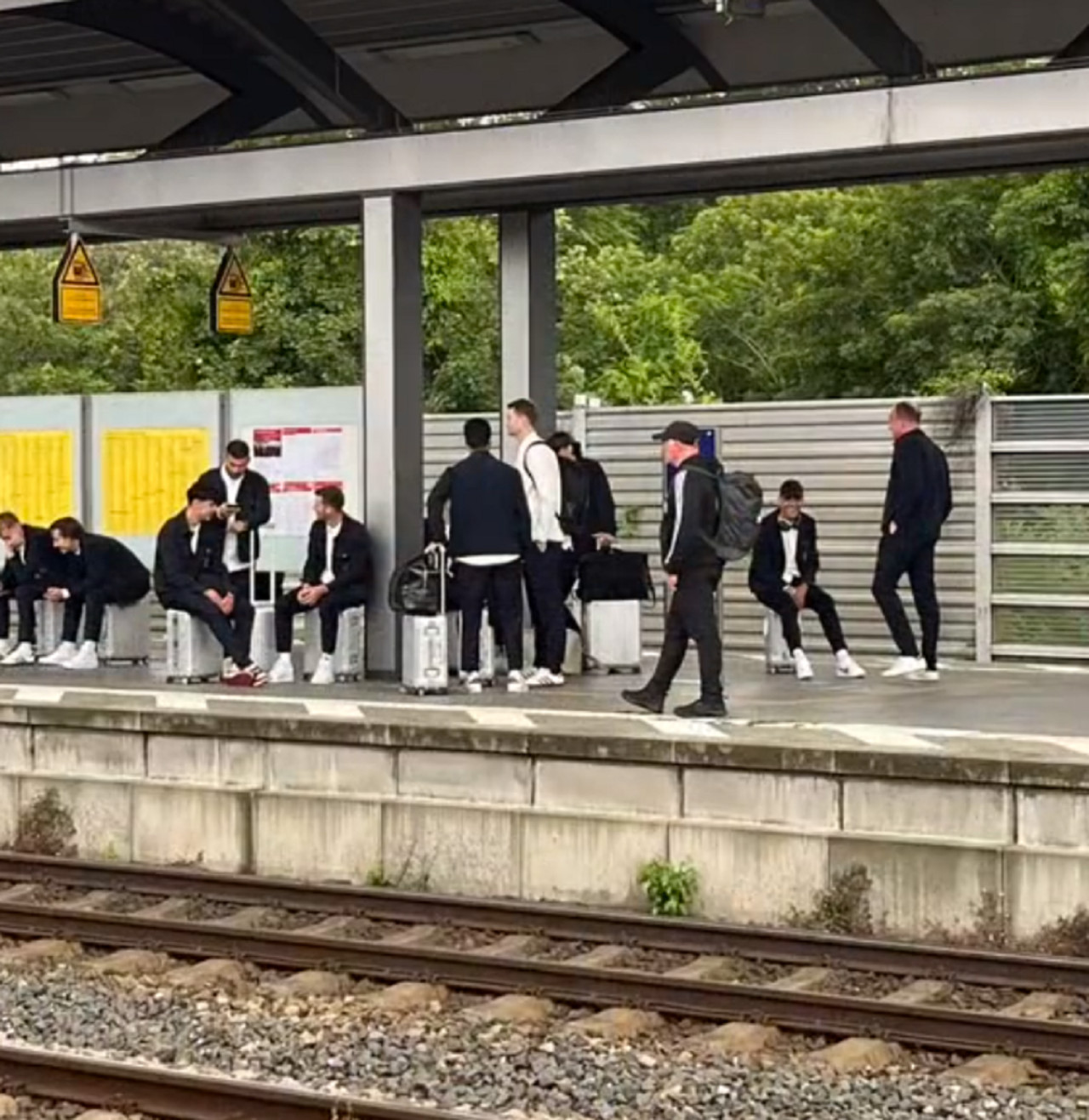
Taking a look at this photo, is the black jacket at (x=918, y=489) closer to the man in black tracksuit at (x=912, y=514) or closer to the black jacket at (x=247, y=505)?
the man in black tracksuit at (x=912, y=514)

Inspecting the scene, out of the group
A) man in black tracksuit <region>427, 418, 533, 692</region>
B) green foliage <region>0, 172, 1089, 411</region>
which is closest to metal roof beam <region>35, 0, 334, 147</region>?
man in black tracksuit <region>427, 418, 533, 692</region>

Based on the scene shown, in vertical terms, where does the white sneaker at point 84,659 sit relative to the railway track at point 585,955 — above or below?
above

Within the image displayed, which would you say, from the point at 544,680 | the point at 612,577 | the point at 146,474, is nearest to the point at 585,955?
the point at 544,680

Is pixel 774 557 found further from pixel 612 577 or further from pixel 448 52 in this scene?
pixel 448 52

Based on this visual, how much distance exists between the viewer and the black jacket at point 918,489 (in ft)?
45.2

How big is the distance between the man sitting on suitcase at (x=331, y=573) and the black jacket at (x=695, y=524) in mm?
2745

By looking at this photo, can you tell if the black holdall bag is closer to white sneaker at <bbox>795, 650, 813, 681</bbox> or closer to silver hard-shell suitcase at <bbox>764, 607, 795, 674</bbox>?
white sneaker at <bbox>795, 650, 813, 681</bbox>

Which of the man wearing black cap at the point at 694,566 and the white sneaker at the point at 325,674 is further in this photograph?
the white sneaker at the point at 325,674

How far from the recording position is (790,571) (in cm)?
1448

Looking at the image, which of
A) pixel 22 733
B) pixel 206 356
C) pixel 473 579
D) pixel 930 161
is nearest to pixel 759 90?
pixel 930 161

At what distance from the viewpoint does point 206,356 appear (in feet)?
97.2

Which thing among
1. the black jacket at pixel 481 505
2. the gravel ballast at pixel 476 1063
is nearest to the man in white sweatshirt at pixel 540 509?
the black jacket at pixel 481 505

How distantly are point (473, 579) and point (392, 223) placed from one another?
2260 millimetres

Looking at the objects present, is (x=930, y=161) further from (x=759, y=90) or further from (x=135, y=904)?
(x=135, y=904)
